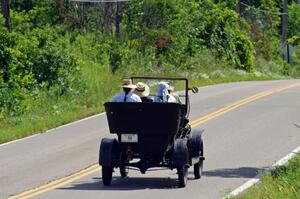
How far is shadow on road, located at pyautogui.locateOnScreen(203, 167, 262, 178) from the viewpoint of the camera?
49.4ft

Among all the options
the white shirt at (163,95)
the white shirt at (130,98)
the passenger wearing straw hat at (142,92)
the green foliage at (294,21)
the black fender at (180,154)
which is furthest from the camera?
the green foliage at (294,21)

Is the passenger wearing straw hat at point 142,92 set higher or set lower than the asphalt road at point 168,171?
higher

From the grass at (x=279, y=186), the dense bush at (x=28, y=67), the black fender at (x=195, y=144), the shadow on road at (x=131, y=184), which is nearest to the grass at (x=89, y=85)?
the dense bush at (x=28, y=67)

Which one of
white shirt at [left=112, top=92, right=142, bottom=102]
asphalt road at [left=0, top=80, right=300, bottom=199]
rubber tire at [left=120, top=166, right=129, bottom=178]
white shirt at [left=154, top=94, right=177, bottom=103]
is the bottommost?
asphalt road at [left=0, top=80, right=300, bottom=199]

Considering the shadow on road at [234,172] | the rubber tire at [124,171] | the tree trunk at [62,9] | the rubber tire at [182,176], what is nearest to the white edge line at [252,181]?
the shadow on road at [234,172]

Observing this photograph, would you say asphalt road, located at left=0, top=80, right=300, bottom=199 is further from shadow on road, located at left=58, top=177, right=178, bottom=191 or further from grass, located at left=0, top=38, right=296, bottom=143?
grass, located at left=0, top=38, right=296, bottom=143

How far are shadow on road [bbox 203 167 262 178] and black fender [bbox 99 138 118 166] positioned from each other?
209 cm

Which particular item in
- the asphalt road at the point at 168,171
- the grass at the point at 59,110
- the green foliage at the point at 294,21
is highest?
the asphalt road at the point at 168,171

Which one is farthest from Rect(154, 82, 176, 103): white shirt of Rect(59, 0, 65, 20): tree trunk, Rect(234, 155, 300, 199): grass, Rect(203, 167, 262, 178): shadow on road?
Rect(59, 0, 65, 20): tree trunk

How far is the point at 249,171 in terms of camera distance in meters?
15.6

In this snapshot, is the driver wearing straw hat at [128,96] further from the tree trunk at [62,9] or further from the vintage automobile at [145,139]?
the tree trunk at [62,9]

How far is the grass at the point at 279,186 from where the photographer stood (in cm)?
1075

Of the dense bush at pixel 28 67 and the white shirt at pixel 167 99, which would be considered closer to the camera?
the white shirt at pixel 167 99

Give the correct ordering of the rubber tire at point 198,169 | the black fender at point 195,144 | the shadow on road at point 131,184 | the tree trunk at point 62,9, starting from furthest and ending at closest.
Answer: the tree trunk at point 62,9 → the rubber tire at point 198,169 → the black fender at point 195,144 → the shadow on road at point 131,184
